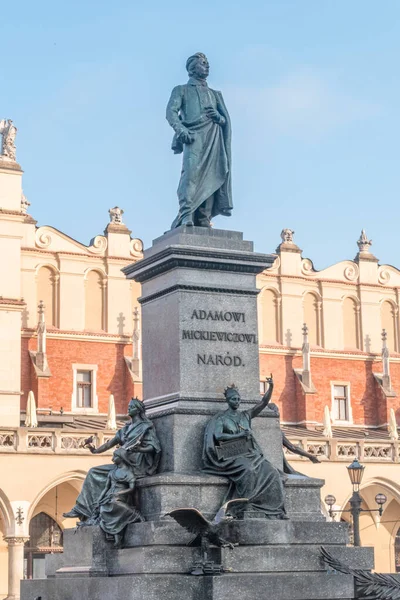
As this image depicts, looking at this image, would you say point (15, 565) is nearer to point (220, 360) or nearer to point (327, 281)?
point (327, 281)

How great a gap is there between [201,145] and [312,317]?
32.7 m

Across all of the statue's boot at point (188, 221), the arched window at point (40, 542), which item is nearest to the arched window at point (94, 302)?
the arched window at point (40, 542)

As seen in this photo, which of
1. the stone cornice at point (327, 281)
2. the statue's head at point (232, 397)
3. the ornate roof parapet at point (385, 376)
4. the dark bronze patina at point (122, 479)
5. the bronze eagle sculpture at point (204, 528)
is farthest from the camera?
the ornate roof parapet at point (385, 376)

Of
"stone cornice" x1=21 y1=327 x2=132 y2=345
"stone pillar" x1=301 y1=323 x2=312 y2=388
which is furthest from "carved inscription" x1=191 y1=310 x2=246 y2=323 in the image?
"stone pillar" x1=301 y1=323 x2=312 y2=388

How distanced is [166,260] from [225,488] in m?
2.26

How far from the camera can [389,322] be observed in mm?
45812

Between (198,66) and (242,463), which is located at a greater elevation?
(198,66)

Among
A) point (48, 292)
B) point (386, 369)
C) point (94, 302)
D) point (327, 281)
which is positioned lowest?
point (386, 369)

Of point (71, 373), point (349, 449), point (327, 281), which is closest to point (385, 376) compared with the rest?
point (327, 281)

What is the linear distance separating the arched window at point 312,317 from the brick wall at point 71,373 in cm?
763

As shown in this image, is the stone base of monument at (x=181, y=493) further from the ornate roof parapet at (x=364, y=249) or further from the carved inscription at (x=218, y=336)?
the ornate roof parapet at (x=364, y=249)

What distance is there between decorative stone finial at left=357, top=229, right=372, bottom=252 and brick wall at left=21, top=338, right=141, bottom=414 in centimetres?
1122

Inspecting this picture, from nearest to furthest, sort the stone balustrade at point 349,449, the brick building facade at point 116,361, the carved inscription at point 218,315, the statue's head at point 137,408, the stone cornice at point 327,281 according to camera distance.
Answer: the statue's head at point 137,408, the carved inscription at point 218,315, the brick building facade at point 116,361, the stone balustrade at point 349,449, the stone cornice at point 327,281

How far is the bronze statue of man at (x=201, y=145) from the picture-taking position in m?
11.7
